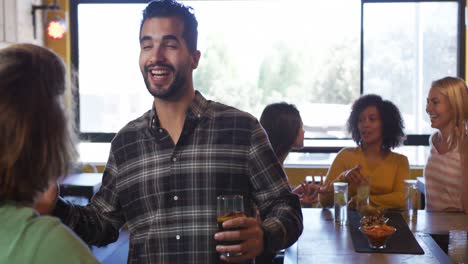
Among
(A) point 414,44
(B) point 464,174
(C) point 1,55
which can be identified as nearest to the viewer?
(C) point 1,55

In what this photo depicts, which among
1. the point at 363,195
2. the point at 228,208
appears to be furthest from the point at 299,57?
the point at 228,208

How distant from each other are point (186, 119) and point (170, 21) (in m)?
0.29

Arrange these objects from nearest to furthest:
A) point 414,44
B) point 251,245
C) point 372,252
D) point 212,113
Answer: point 251,245
point 212,113
point 372,252
point 414,44

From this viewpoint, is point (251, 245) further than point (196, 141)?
No

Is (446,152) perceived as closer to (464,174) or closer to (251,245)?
→ (464,174)

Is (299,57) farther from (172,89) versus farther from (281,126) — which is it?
(172,89)

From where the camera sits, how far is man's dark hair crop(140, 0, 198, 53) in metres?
1.85

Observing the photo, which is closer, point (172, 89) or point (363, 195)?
point (172, 89)

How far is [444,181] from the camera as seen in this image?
3.20m

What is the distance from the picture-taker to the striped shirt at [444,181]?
318cm

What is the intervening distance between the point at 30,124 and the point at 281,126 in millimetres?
2483

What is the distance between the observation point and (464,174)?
310 cm

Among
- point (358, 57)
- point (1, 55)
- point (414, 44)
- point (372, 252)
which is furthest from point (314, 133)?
point (1, 55)

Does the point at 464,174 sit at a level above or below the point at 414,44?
below
